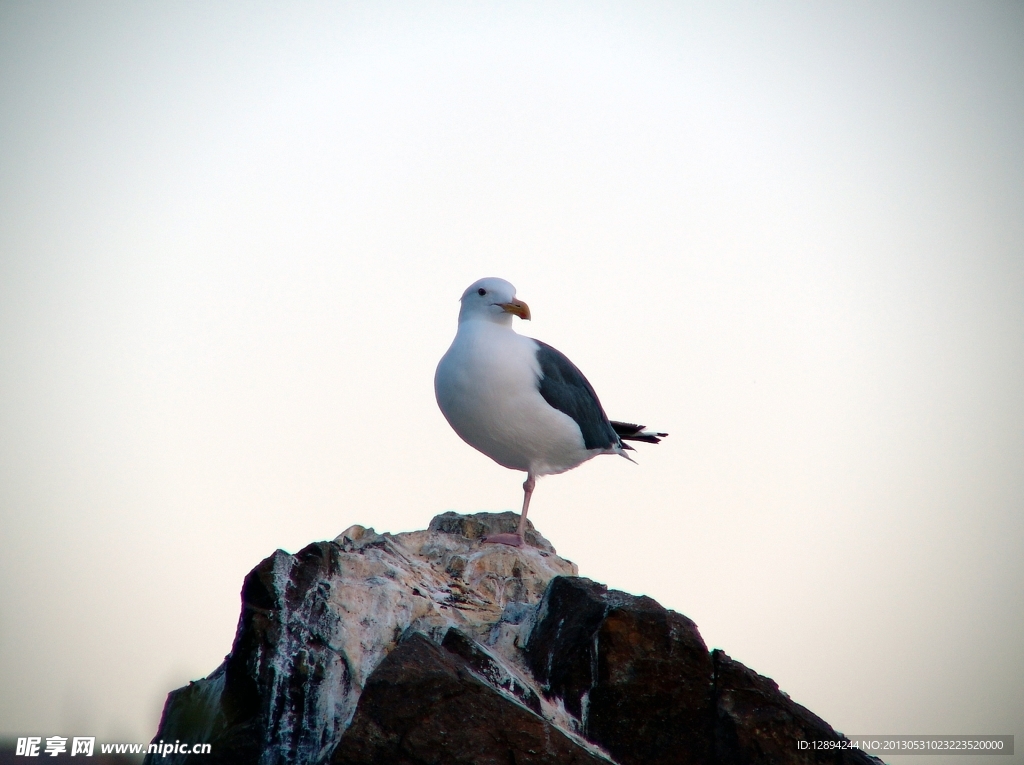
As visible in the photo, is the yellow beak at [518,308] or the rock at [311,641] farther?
the yellow beak at [518,308]

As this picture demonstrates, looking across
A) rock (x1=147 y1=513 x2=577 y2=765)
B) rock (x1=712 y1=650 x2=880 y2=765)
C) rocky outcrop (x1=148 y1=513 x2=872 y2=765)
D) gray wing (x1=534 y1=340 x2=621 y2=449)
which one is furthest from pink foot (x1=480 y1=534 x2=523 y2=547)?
rock (x1=712 y1=650 x2=880 y2=765)

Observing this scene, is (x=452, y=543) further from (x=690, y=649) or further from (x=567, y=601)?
(x=690, y=649)

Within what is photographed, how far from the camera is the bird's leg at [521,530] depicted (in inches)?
333

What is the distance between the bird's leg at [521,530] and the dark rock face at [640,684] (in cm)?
229

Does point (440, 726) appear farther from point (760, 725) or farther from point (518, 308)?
point (518, 308)

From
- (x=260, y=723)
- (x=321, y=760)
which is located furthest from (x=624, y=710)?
(x=260, y=723)

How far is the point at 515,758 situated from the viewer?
5289 millimetres

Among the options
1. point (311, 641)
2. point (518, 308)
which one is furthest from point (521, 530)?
point (311, 641)

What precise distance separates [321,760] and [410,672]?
817mm

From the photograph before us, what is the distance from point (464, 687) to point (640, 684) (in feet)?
3.98

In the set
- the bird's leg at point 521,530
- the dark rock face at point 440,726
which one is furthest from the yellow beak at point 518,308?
the dark rock face at point 440,726

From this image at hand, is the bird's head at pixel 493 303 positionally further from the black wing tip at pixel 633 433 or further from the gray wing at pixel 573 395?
the black wing tip at pixel 633 433

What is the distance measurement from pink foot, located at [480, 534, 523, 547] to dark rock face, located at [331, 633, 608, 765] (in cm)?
291

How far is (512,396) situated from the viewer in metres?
8.99
